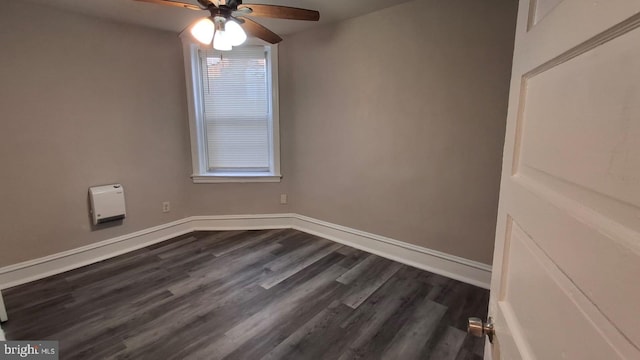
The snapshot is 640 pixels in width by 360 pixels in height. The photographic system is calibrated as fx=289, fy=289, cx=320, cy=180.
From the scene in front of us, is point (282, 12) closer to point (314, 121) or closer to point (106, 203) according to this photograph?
point (314, 121)

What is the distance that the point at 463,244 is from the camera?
239cm

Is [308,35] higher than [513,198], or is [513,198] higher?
[308,35]

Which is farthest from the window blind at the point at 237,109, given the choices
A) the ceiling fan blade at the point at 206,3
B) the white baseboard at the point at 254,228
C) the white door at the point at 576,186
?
the white door at the point at 576,186

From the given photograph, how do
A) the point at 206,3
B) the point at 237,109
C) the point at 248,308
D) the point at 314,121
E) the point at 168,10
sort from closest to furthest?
1. the point at 206,3
2. the point at 248,308
3. the point at 168,10
4. the point at 314,121
5. the point at 237,109

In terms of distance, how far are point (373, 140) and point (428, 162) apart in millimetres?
566

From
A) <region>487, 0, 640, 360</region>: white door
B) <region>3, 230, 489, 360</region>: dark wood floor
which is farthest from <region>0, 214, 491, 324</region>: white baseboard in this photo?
<region>487, 0, 640, 360</region>: white door

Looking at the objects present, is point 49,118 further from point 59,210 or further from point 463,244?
point 463,244

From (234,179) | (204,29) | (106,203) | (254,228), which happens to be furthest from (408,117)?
(106,203)

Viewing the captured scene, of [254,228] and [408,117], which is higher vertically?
[408,117]

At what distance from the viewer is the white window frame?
10.4ft

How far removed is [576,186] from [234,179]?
11.0 feet

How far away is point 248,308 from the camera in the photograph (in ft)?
6.77

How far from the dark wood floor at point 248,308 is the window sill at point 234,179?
910 millimetres

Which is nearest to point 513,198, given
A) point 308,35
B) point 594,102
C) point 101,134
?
point 594,102
